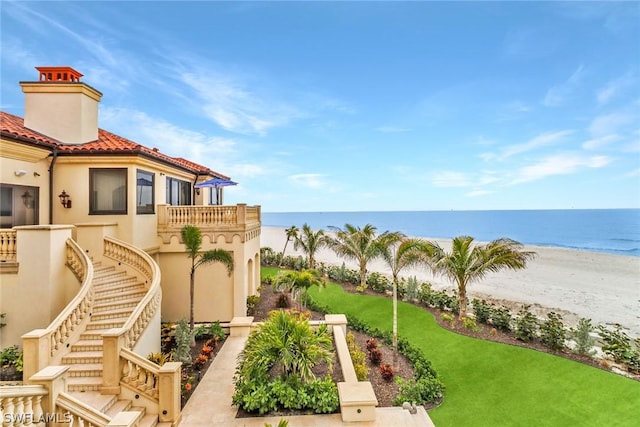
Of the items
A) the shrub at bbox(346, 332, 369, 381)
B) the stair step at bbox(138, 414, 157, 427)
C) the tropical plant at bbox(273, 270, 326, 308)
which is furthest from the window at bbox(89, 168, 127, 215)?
the shrub at bbox(346, 332, 369, 381)

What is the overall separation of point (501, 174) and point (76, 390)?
7429cm

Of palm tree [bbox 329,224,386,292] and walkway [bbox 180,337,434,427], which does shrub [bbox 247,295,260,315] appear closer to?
walkway [bbox 180,337,434,427]

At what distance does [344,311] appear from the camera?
16.7 m

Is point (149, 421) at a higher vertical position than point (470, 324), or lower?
higher

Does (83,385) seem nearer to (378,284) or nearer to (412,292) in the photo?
(412,292)

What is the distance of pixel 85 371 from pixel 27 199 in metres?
7.02

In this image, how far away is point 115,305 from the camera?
970 cm

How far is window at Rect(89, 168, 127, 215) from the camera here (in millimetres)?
12203

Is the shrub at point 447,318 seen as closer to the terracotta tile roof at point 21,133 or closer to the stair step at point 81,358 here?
the stair step at point 81,358

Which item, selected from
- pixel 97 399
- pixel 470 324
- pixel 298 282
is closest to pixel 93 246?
pixel 97 399

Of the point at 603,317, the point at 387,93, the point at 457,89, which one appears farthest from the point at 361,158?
the point at 603,317

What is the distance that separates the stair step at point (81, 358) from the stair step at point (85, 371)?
12 centimetres

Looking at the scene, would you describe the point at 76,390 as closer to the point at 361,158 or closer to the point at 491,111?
the point at 491,111

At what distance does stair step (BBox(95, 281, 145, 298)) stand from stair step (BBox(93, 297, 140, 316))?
18.4 inches
